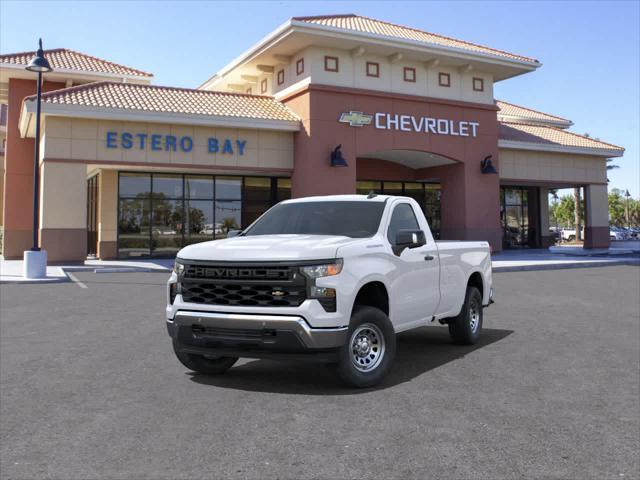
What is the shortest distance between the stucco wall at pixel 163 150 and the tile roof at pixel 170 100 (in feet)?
2.32

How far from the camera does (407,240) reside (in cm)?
637

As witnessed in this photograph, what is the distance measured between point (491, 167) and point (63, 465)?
27.7m

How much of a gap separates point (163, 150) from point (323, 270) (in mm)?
20051

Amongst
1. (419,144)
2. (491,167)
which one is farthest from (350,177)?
(491,167)

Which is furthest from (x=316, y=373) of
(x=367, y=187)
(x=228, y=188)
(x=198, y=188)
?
(x=367, y=187)

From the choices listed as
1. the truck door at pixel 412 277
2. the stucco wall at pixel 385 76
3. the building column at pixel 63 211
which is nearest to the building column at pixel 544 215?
the stucco wall at pixel 385 76

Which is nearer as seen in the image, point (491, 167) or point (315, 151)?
point (315, 151)

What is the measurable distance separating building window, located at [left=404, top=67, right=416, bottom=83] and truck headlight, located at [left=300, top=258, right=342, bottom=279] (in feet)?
77.2

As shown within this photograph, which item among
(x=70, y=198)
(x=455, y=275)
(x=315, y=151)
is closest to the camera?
(x=455, y=275)

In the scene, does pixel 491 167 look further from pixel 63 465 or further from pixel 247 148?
pixel 63 465

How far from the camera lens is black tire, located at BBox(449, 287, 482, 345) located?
26.9ft

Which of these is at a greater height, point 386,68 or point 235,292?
point 386,68

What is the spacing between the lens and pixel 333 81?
25750 millimetres

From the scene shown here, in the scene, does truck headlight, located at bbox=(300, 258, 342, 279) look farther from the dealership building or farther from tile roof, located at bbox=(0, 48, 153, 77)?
tile roof, located at bbox=(0, 48, 153, 77)
